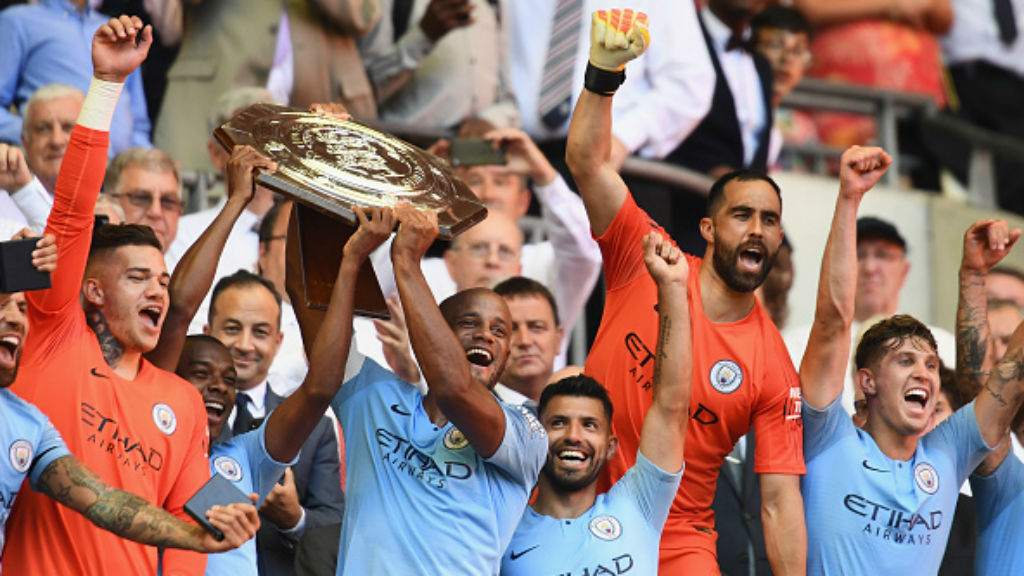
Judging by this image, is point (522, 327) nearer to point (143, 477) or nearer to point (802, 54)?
point (143, 477)

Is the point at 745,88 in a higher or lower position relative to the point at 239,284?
higher

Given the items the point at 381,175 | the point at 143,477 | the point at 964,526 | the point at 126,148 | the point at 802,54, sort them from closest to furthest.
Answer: the point at 143,477 → the point at 381,175 → the point at 964,526 → the point at 126,148 → the point at 802,54

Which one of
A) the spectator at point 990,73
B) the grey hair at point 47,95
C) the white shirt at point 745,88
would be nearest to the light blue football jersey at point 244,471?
the grey hair at point 47,95

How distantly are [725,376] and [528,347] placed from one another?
128 centimetres

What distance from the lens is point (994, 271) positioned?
832 cm

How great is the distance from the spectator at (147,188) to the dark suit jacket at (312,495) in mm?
1076

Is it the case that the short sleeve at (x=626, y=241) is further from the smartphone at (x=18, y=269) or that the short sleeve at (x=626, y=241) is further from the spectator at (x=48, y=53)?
the spectator at (x=48, y=53)

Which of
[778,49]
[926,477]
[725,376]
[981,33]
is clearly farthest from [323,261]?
[981,33]

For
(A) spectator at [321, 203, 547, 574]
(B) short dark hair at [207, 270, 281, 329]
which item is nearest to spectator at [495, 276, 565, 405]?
(B) short dark hair at [207, 270, 281, 329]

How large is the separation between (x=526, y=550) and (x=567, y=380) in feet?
1.82

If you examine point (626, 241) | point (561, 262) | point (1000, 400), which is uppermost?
point (1000, 400)

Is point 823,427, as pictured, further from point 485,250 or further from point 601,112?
point 485,250

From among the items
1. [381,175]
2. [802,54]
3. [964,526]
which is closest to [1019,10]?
[802,54]

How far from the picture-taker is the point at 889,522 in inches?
211
